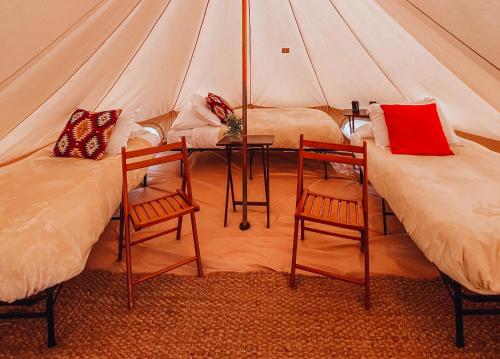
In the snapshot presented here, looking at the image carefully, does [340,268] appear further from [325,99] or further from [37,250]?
[325,99]

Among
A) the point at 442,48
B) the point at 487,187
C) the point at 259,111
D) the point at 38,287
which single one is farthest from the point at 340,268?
the point at 259,111

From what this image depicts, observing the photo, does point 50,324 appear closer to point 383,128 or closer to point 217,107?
point 217,107

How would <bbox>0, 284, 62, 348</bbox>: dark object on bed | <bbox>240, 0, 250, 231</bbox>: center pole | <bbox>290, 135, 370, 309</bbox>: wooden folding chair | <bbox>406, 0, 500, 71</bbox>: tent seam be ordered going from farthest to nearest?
<bbox>240, 0, 250, 231</bbox>: center pole
<bbox>290, 135, 370, 309</bbox>: wooden folding chair
<bbox>406, 0, 500, 71</bbox>: tent seam
<bbox>0, 284, 62, 348</bbox>: dark object on bed

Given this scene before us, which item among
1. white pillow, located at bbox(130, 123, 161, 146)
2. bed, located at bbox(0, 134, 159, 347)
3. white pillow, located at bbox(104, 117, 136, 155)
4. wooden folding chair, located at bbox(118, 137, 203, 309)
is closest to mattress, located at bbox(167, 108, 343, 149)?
white pillow, located at bbox(130, 123, 161, 146)

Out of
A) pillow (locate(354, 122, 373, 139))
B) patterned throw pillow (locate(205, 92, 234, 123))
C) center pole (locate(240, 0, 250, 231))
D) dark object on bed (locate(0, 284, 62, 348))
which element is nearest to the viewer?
dark object on bed (locate(0, 284, 62, 348))

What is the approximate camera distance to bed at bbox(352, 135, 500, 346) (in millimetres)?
1403

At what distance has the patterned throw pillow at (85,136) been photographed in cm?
258

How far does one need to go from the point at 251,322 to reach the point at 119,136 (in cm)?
193

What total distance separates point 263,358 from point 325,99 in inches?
146

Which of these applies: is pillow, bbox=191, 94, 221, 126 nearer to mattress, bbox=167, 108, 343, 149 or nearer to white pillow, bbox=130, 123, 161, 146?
mattress, bbox=167, 108, 343, 149

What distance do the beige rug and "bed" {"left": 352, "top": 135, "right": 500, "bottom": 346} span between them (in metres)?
0.16

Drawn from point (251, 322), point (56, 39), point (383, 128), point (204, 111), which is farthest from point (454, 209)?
point (204, 111)

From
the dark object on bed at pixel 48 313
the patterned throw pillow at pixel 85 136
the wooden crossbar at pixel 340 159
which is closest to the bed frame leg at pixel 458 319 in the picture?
the wooden crossbar at pixel 340 159

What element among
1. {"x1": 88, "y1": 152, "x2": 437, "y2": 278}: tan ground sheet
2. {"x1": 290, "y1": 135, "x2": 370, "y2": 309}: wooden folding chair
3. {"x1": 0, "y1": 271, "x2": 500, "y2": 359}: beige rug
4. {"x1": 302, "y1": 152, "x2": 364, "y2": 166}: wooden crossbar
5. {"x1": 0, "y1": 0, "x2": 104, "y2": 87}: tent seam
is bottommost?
{"x1": 0, "y1": 271, "x2": 500, "y2": 359}: beige rug
